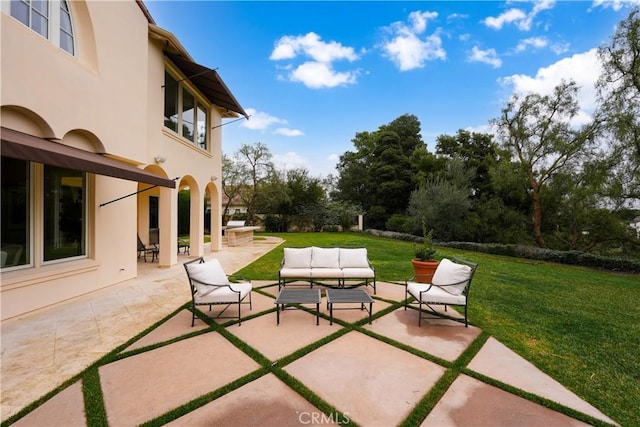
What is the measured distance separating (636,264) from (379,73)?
50.3ft

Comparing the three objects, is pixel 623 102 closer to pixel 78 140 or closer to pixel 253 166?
pixel 78 140

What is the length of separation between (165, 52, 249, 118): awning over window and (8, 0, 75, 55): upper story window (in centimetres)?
289

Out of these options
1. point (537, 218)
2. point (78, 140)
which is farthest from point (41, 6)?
point (537, 218)

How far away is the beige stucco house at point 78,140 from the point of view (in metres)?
4.49

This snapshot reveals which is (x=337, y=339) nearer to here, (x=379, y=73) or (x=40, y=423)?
(x=40, y=423)

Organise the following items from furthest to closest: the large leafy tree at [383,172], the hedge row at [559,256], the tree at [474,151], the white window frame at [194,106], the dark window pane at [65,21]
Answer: the large leafy tree at [383,172], the tree at [474,151], the hedge row at [559,256], the white window frame at [194,106], the dark window pane at [65,21]

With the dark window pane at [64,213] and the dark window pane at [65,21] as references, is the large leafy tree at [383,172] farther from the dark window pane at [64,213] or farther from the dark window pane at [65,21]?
the dark window pane at [65,21]

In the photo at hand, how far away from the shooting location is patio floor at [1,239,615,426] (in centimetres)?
249

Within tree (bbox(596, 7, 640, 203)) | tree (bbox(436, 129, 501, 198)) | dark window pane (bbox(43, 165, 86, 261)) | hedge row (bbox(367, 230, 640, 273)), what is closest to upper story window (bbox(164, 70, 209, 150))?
dark window pane (bbox(43, 165, 86, 261))

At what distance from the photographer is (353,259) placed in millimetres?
6754

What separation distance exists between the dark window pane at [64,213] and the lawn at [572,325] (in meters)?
4.11

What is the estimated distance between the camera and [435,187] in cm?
1955

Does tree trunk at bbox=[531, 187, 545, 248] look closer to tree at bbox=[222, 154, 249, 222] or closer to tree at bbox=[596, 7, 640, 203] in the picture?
tree at bbox=[596, 7, 640, 203]

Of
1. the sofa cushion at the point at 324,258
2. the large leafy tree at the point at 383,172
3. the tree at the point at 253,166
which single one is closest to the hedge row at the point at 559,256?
the large leafy tree at the point at 383,172
